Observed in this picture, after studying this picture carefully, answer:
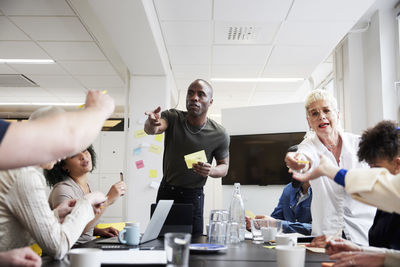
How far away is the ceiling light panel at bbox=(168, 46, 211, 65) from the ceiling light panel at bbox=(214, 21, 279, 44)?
0.32 meters

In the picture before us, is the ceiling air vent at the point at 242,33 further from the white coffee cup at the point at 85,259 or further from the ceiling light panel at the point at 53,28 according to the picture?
the white coffee cup at the point at 85,259

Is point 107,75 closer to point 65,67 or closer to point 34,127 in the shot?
point 65,67

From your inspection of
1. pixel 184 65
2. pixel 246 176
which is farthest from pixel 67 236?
pixel 184 65

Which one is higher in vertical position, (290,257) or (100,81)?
(100,81)

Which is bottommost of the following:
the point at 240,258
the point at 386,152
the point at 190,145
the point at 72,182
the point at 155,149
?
the point at 240,258

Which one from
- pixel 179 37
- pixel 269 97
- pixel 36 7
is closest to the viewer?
pixel 36 7

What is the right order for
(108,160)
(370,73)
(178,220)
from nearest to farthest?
(178,220)
(370,73)
(108,160)

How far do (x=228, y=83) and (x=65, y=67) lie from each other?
251 cm

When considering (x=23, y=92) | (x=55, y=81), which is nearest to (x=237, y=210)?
(x=55, y=81)

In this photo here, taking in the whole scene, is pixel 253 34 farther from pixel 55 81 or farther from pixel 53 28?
pixel 55 81

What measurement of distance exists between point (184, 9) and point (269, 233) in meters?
2.46

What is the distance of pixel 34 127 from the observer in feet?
2.39

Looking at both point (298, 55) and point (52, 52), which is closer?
point (52, 52)

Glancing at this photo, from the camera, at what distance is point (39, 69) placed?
5184mm
